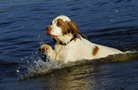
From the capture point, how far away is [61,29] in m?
7.26

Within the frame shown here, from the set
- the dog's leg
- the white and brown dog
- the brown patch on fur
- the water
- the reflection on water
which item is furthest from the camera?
the brown patch on fur

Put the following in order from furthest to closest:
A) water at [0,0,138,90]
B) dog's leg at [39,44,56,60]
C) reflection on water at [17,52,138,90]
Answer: dog's leg at [39,44,56,60] < water at [0,0,138,90] < reflection on water at [17,52,138,90]

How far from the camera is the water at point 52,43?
21.0ft

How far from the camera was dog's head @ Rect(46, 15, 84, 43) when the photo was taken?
7148 millimetres

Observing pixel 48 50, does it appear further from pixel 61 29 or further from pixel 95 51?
pixel 95 51

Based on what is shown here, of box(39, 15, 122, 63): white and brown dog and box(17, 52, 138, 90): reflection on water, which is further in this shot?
box(39, 15, 122, 63): white and brown dog

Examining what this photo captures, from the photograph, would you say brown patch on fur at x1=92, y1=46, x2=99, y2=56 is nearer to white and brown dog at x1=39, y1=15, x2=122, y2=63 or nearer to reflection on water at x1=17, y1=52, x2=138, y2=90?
white and brown dog at x1=39, y1=15, x2=122, y2=63

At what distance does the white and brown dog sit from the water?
174 millimetres

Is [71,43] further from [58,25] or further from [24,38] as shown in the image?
[24,38]

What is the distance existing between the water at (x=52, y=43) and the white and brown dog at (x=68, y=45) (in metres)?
0.17

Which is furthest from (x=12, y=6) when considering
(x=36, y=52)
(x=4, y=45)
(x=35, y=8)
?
(x=36, y=52)

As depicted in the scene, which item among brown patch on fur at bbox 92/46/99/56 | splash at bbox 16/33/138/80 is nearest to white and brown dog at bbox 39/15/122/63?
brown patch on fur at bbox 92/46/99/56

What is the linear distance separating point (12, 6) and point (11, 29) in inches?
218

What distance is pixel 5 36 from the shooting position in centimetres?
→ 1182
